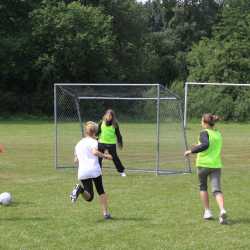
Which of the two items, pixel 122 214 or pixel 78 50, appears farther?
pixel 78 50

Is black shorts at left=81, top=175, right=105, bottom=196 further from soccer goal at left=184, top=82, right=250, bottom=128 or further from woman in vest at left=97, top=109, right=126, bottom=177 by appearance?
soccer goal at left=184, top=82, right=250, bottom=128

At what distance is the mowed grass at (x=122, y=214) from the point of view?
340 inches

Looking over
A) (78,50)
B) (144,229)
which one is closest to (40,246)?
(144,229)

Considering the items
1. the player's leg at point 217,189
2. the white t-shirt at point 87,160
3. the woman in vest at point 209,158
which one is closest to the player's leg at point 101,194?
the white t-shirt at point 87,160

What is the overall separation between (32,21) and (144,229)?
41.2m

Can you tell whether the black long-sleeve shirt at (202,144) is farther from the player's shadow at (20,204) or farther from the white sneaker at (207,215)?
the player's shadow at (20,204)

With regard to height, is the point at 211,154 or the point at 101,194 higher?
the point at 211,154

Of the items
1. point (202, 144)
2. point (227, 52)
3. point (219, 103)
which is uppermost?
point (227, 52)

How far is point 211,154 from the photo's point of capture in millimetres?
10156

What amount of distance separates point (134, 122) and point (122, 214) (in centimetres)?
1909

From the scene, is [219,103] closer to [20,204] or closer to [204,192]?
[20,204]

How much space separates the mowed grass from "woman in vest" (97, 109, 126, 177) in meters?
0.62

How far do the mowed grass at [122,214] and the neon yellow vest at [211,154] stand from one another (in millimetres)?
904

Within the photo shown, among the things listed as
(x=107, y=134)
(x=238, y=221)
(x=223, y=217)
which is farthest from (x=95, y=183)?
(x=107, y=134)
